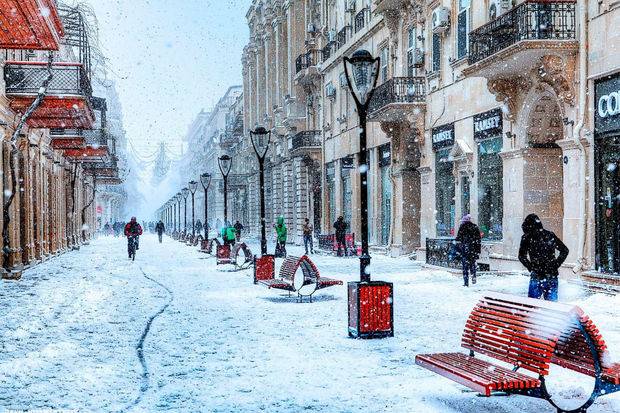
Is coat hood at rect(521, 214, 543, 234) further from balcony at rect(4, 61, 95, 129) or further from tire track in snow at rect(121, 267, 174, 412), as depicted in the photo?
balcony at rect(4, 61, 95, 129)

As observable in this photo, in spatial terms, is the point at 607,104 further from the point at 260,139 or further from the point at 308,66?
the point at 308,66

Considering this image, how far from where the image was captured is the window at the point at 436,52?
24758 mm

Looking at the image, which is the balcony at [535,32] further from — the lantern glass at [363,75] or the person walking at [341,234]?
the person walking at [341,234]

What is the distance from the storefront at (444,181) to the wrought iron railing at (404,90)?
4.75 ft

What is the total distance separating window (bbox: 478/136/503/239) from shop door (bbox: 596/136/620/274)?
5056mm

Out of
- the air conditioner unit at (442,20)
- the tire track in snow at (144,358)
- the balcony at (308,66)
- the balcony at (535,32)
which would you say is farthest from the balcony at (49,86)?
the balcony at (308,66)

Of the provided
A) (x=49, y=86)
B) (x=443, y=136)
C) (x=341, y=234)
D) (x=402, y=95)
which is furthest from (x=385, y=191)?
(x=49, y=86)

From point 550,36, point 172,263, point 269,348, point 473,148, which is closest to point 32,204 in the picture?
point 172,263

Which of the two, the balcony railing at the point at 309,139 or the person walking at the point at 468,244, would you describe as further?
the balcony railing at the point at 309,139

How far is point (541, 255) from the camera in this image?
34.7 ft

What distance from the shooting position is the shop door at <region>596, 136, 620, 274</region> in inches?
605

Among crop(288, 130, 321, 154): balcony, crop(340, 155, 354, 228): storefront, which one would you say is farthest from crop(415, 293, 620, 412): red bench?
crop(288, 130, 321, 154): balcony

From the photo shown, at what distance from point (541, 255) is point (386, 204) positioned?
20217 millimetres

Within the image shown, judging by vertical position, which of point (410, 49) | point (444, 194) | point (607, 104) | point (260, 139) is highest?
point (410, 49)
